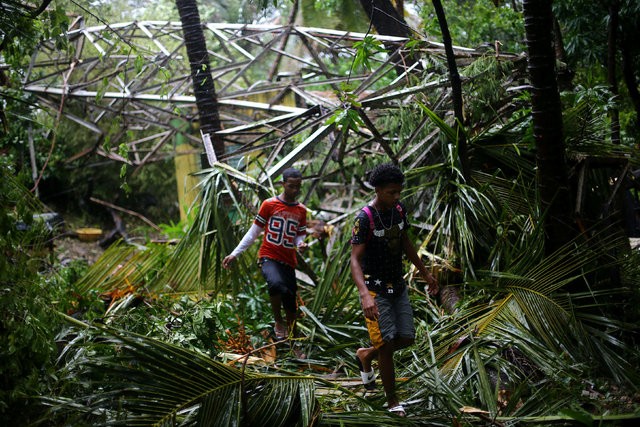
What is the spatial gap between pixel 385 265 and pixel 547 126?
6.22ft

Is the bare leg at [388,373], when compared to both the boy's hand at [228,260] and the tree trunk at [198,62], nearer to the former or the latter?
the boy's hand at [228,260]

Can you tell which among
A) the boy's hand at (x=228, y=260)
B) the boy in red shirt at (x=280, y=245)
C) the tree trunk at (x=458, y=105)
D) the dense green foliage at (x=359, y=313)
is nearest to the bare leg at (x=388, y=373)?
the dense green foliage at (x=359, y=313)

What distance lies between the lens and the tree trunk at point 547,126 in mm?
5371

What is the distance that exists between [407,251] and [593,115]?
10.8ft

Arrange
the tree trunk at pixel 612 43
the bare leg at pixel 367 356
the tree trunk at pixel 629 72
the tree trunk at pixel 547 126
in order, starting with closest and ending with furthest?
the bare leg at pixel 367 356
the tree trunk at pixel 547 126
the tree trunk at pixel 612 43
the tree trunk at pixel 629 72

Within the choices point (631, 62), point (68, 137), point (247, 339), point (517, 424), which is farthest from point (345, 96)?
point (68, 137)

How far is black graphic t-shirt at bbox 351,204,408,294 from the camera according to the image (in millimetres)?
4727

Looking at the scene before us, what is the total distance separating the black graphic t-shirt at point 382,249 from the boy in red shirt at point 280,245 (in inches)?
64.6

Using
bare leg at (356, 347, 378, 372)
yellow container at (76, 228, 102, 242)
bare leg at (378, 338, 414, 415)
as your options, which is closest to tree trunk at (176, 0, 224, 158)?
bare leg at (356, 347, 378, 372)

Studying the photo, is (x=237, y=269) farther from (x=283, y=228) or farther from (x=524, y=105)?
(x=524, y=105)

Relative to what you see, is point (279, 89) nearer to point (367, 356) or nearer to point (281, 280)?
point (281, 280)

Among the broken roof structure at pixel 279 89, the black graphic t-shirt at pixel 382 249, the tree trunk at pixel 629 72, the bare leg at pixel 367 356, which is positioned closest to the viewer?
the black graphic t-shirt at pixel 382 249

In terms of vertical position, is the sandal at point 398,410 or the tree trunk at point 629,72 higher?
the tree trunk at point 629,72

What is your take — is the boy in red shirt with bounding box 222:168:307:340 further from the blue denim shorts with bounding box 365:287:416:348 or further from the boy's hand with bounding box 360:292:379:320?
the boy's hand with bounding box 360:292:379:320
